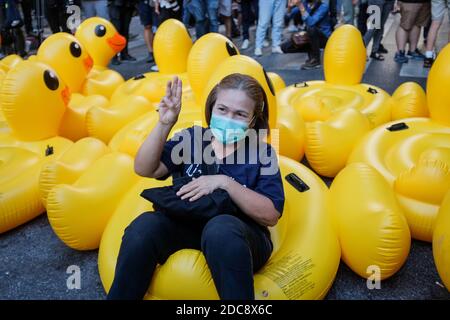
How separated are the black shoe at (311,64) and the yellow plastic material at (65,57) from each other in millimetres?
3007

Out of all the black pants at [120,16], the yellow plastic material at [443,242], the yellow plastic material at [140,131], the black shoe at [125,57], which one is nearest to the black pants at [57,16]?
the black pants at [120,16]

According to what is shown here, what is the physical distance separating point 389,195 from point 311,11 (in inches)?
168

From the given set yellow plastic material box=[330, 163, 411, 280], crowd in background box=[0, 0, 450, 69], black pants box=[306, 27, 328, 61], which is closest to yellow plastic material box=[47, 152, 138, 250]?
yellow plastic material box=[330, 163, 411, 280]

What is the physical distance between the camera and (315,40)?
216 inches

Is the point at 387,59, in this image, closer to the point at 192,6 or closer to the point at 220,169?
the point at 192,6

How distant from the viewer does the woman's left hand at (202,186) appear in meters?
1.35

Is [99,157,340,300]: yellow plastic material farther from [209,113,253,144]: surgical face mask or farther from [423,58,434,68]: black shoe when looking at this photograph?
[423,58,434,68]: black shoe

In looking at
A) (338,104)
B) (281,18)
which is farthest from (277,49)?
(338,104)

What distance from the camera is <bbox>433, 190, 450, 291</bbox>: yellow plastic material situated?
1430mm

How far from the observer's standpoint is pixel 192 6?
546cm

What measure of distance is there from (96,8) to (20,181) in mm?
3997

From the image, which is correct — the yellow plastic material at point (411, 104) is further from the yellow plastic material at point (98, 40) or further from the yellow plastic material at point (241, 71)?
the yellow plastic material at point (98, 40)

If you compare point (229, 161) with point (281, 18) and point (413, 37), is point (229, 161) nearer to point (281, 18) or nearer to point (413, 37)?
point (413, 37)

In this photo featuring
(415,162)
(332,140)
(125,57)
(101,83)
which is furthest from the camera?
(125,57)
